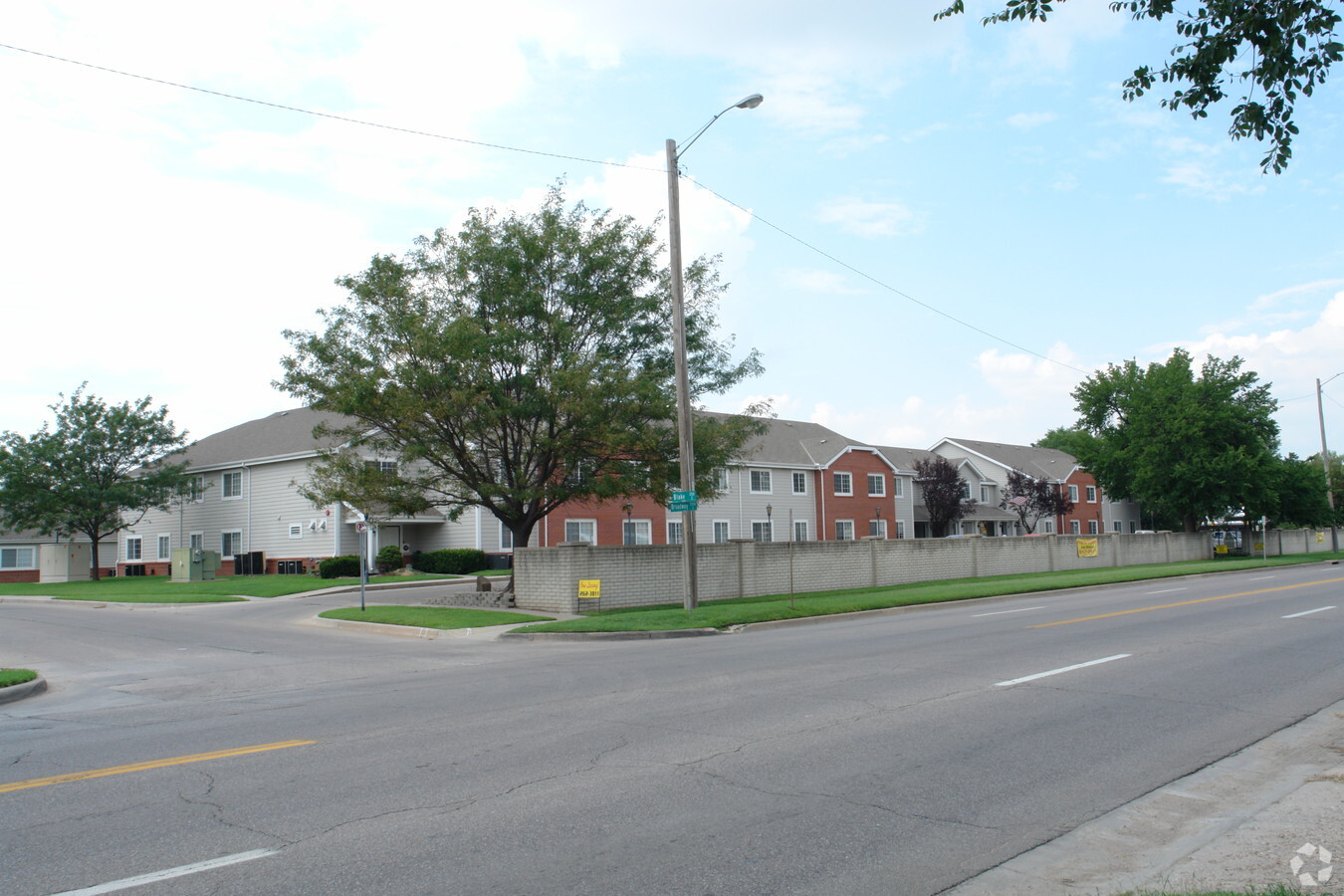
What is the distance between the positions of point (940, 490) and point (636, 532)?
2290cm

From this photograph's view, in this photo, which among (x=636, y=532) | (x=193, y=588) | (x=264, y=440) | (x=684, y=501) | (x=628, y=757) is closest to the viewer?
(x=628, y=757)

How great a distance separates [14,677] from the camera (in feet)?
41.6

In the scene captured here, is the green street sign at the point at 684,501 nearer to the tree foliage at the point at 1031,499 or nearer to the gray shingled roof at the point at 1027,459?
the tree foliage at the point at 1031,499

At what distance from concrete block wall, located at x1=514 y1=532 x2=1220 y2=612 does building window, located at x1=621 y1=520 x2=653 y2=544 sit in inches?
619

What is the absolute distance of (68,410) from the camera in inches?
1838

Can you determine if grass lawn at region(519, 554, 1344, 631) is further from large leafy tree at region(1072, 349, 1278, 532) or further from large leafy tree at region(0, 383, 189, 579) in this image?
large leafy tree at region(0, 383, 189, 579)

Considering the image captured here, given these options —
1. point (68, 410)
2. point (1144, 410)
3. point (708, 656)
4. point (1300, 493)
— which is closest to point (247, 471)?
point (68, 410)

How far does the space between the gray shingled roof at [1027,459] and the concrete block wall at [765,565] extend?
3124 centimetres

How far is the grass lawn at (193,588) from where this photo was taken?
104 feet

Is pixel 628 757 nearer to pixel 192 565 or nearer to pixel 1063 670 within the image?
pixel 1063 670

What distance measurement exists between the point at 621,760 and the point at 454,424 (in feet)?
57.0

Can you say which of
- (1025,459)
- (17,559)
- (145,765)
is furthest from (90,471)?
(1025,459)

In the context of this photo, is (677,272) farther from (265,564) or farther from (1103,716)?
(265,564)

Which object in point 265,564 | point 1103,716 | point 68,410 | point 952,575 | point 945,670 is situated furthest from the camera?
point 68,410
